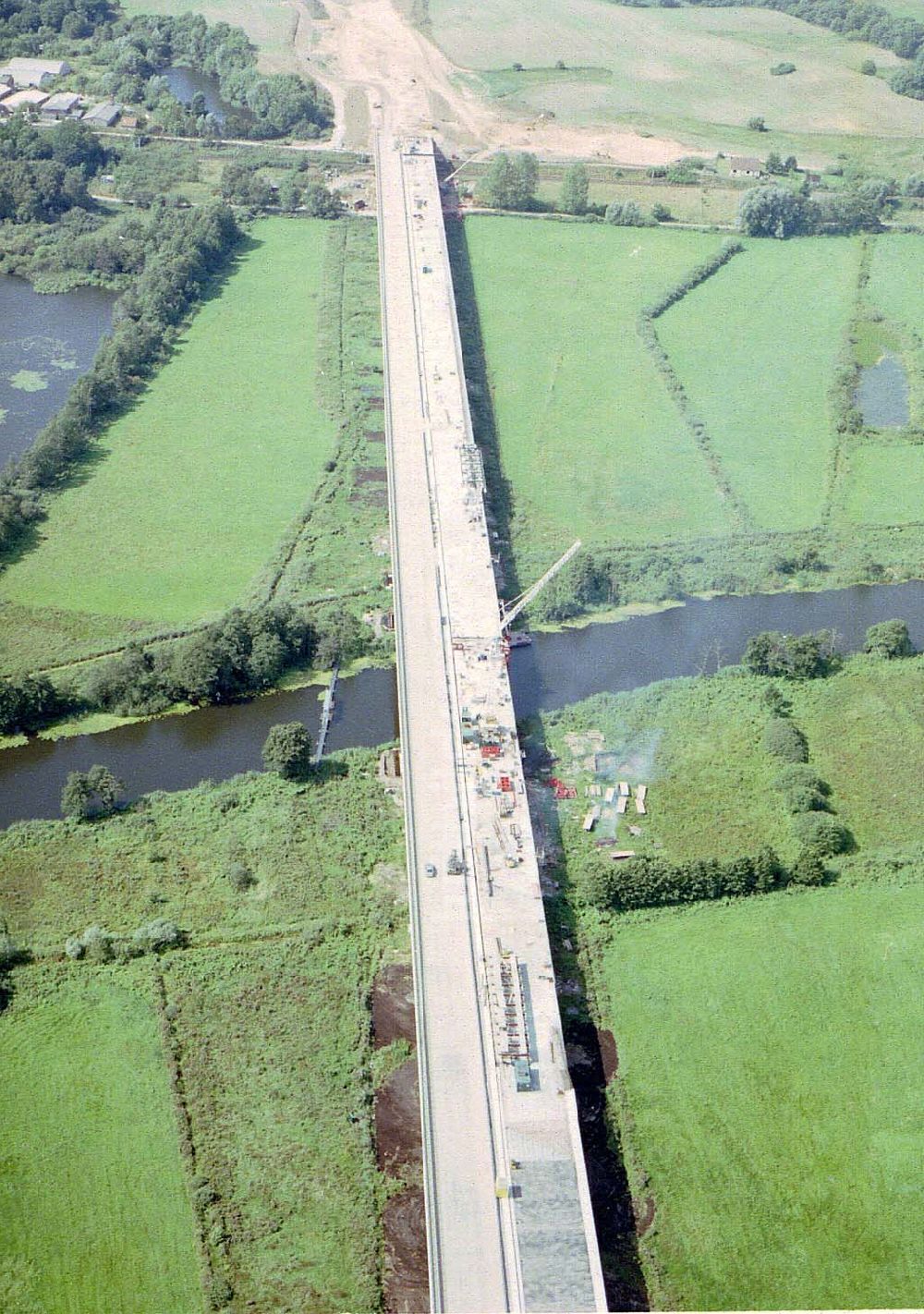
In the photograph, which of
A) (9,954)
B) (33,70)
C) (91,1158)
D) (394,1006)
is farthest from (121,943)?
(33,70)

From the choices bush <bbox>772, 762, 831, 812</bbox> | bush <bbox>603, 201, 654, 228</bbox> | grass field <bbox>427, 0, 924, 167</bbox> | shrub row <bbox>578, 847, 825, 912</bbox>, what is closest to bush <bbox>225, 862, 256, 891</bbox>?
shrub row <bbox>578, 847, 825, 912</bbox>

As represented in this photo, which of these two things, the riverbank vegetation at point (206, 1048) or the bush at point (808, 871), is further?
the bush at point (808, 871)

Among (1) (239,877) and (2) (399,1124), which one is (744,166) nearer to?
(1) (239,877)

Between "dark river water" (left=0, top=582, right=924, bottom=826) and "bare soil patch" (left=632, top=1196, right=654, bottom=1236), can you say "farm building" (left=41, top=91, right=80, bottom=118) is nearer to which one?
"dark river water" (left=0, top=582, right=924, bottom=826)

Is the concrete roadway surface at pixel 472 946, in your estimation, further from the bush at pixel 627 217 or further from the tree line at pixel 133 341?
the bush at pixel 627 217

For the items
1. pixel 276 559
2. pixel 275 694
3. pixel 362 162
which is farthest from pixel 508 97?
pixel 275 694

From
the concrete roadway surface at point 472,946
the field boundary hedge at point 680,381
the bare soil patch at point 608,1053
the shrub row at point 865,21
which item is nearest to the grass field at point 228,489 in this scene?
the concrete roadway surface at point 472,946
